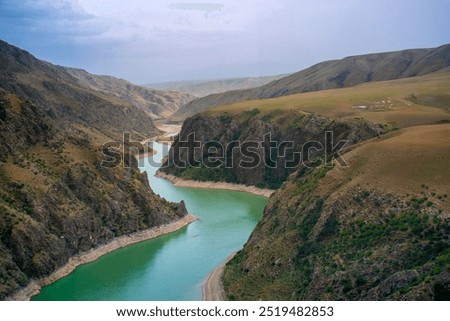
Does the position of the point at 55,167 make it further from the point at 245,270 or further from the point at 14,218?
the point at 245,270

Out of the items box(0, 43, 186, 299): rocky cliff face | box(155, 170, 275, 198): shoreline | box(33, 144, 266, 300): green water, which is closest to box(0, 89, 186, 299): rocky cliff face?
box(0, 43, 186, 299): rocky cliff face

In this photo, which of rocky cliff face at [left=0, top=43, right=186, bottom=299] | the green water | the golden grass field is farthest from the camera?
the golden grass field

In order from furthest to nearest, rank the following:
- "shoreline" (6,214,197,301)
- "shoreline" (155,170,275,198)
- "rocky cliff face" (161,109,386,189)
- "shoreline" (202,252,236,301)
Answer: "shoreline" (155,170,275,198)
"rocky cliff face" (161,109,386,189)
"shoreline" (6,214,197,301)
"shoreline" (202,252,236,301)

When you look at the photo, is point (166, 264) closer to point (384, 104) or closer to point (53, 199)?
point (53, 199)

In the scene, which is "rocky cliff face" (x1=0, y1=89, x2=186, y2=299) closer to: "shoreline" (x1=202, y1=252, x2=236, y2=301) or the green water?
the green water

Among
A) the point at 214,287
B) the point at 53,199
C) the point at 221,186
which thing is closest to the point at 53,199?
the point at 53,199

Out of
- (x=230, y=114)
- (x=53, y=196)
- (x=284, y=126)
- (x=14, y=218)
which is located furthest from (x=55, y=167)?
(x=230, y=114)
